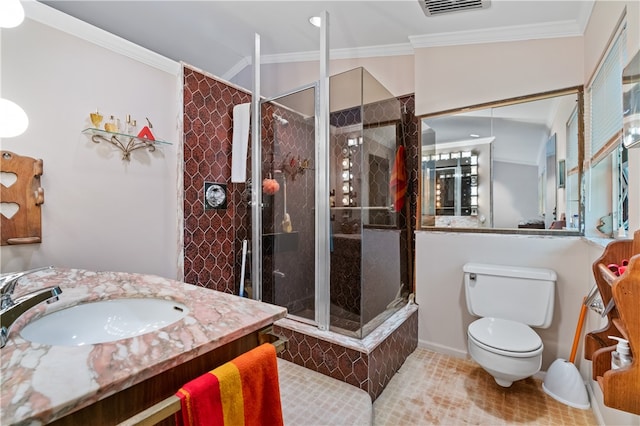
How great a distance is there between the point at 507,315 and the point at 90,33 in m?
3.14

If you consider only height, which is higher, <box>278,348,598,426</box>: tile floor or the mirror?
the mirror

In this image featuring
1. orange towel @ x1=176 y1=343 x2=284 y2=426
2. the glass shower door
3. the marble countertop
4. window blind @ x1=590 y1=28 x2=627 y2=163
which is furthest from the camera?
the glass shower door

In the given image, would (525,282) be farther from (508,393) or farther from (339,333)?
(339,333)

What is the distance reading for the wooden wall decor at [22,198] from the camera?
1389 mm

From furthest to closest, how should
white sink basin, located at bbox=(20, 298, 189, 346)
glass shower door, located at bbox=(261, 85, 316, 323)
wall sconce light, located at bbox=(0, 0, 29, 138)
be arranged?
glass shower door, located at bbox=(261, 85, 316, 323) → wall sconce light, located at bbox=(0, 0, 29, 138) → white sink basin, located at bbox=(20, 298, 189, 346)

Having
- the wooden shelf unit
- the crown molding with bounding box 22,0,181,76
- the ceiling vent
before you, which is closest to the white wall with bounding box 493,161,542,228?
the ceiling vent

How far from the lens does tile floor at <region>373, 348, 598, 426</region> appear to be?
161 centimetres

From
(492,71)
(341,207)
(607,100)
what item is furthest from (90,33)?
(607,100)

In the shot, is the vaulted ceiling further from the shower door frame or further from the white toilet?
the white toilet

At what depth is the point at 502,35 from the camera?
2.08 metres

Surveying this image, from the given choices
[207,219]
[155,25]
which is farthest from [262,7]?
[207,219]

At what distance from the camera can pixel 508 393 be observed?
1.83 m

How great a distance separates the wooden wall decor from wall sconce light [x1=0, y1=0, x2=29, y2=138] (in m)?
0.12

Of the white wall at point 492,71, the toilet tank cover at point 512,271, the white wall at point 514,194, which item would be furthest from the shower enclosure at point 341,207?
the white wall at point 514,194
